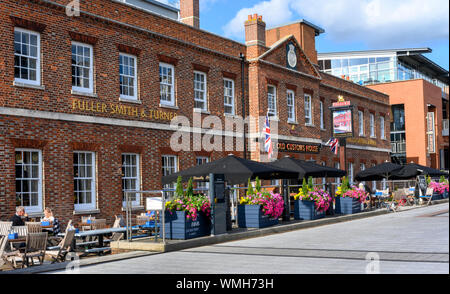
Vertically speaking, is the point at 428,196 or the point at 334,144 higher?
the point at 334,144

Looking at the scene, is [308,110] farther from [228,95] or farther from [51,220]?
[51,220]

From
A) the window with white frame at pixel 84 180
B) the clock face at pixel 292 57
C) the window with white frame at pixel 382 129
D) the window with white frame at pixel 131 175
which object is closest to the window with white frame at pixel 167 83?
the window with white frame at pixel 131 175

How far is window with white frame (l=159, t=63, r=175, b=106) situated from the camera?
21.0m

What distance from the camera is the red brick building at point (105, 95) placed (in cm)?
1586

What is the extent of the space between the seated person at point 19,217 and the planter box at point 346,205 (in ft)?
44.6

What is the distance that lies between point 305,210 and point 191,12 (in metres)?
10.6

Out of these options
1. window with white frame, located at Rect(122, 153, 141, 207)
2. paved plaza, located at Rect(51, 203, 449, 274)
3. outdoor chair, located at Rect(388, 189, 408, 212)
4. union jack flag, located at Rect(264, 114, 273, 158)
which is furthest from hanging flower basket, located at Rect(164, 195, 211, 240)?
outdoor chair, located at Rect(388, 189, 408, 212)

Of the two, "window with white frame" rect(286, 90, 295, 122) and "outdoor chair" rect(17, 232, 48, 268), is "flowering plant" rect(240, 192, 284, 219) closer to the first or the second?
"outdoor chair" rect(17, 232, 48, 268)

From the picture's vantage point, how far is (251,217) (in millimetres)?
17422

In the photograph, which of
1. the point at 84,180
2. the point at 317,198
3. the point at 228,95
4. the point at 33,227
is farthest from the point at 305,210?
the point at 33,227

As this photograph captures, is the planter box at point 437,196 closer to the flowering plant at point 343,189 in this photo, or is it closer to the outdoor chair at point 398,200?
the outdoor chair at point 398,200

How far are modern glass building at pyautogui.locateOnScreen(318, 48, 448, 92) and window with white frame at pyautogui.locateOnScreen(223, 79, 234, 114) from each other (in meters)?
28.7

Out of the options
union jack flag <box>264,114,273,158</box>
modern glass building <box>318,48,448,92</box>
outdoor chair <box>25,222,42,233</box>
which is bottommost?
outdoor chair <box>25,222,42,233</box>
